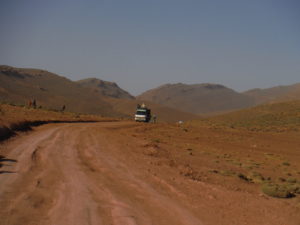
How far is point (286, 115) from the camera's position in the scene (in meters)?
73.8

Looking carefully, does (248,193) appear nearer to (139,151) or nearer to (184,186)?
(184,186)

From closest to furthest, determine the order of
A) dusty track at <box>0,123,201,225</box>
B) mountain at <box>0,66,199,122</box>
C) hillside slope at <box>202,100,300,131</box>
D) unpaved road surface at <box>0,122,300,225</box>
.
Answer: dusty track at <box>0,123,201,225</box>
unpaved road surface at <box>0,122,300,225</box>
hillside slope at <box>202,100,300,131</box>
mountain at <box>0,66,199,122</box>

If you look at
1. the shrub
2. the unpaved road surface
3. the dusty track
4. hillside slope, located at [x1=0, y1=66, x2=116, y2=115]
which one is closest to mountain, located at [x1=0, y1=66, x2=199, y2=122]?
hillside slope, located at [x1=0, y1=66, x2=116, y2=115]

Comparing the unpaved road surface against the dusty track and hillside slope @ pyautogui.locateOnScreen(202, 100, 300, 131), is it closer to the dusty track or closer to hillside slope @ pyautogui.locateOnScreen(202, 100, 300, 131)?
the dusty track

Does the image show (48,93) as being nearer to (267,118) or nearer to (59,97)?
(59,97)

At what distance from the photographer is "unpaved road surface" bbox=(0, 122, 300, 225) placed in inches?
310

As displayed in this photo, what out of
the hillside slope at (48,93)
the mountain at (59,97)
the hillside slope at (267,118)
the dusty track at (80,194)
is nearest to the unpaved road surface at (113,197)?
the dusty track at (80,194)

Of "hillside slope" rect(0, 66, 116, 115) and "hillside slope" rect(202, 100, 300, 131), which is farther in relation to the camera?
"hillside slope" rect(0, 66, 116, 115)

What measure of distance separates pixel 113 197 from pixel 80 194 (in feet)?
2.75

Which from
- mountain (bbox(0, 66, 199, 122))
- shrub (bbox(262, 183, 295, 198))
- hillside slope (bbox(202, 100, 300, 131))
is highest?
mountain (bbox(0, 66, 199, 122))

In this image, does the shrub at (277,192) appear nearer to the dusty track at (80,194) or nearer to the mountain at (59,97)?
the dusty track at (80,194)

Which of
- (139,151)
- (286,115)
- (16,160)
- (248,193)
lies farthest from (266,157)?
(286,115)

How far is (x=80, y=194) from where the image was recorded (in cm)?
947

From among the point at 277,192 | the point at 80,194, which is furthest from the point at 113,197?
the point at 277,192
